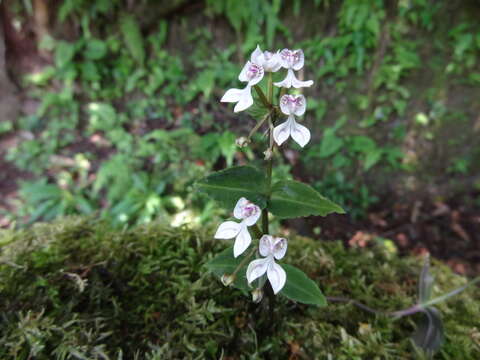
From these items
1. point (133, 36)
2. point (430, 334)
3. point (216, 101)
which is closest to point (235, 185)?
point (430, 334)

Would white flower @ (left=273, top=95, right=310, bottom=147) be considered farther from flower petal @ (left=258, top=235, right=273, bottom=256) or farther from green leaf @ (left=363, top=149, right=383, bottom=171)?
green leaf @ (left=363, top=149, right=383, bottom=171)

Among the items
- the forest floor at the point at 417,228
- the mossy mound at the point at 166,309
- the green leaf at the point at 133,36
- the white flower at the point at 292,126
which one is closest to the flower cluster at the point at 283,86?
the white flower at the point at 292,126

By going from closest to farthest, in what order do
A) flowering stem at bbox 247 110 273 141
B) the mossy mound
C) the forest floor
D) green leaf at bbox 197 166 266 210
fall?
flowering stem at bbox 247 110 273 141 < green leaf at bbox 197 166 266 210 < the mossy mound < the forest floor

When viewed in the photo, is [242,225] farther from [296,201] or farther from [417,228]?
[417,228]

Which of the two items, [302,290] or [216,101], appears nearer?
[302,290]

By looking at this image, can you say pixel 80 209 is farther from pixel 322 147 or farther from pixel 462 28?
pixel 462 28

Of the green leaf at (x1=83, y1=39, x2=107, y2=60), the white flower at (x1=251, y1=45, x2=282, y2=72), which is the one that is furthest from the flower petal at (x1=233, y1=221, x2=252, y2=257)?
the green leaf at (x1=83, y1=39, x2=107, y2=60)

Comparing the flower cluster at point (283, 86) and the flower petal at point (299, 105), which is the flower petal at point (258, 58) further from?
the flower petal at point (299, 105)

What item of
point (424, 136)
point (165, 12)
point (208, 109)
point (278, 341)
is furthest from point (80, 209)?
point (424, 136)
